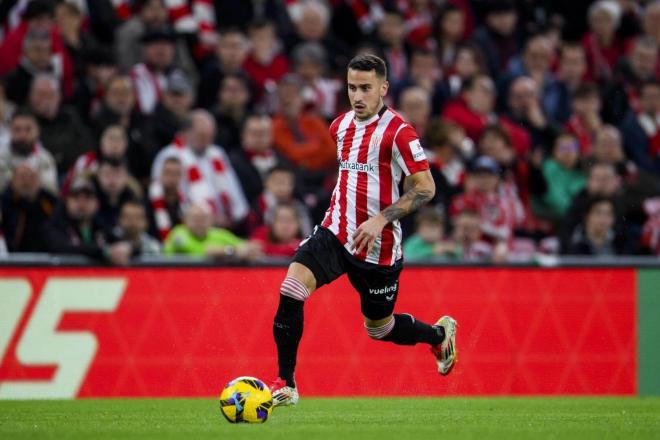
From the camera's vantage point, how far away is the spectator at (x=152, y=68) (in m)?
15.1

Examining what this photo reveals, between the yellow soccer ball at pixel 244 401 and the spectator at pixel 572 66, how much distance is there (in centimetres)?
978

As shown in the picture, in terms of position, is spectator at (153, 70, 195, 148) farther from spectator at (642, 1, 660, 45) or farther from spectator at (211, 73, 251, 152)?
spectator at (642, 1, 660, 45)

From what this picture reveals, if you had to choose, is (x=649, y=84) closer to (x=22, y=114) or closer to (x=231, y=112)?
(x=231, y=112)

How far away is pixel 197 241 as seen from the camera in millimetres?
13188

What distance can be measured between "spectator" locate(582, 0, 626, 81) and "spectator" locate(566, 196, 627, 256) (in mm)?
4508

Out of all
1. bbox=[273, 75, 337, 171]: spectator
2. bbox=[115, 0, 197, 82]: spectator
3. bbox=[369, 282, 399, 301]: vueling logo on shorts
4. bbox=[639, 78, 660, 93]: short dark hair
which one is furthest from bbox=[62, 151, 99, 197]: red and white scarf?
bbox=[639, 78, 660, 93]: short dark hair

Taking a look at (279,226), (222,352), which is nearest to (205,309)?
(222,352)

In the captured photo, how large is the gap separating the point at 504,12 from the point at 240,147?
488cm

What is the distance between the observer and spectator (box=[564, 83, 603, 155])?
1658 centimetres

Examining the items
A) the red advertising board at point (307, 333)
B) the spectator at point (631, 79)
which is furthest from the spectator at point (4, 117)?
the spectator at point (631, 79)

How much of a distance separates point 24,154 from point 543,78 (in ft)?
24.5

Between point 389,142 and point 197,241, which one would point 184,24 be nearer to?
point 197,241

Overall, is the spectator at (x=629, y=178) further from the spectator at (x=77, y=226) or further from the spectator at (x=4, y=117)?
the spectator at (x=4, y=117)

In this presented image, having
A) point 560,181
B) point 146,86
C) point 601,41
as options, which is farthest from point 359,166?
point 601,41
